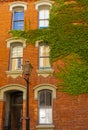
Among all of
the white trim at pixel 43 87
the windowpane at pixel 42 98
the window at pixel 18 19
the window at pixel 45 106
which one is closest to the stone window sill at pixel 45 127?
the window at pixel 45 106

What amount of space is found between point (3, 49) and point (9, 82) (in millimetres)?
2361

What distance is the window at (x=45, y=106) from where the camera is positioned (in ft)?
60.8

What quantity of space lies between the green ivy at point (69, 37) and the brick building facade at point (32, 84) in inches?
20.1

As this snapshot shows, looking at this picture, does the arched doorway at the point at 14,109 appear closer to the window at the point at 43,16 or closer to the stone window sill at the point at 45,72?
the stone window sill at the point at 45,72

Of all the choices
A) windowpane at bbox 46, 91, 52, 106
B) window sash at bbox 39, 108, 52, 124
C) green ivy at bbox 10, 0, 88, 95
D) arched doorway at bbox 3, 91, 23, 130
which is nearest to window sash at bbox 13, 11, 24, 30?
green ivy at bbox 10, 0, 88, 95

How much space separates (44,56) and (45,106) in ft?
10.7

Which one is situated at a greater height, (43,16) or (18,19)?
(43,16)

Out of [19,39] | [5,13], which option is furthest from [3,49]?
[5,13]

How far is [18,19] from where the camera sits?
21156 mm

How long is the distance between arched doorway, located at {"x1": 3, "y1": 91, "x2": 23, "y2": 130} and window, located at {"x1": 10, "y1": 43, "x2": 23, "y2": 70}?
1.73 meters

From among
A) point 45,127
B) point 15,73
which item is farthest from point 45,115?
point 15,73

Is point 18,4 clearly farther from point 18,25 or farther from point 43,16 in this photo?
point 43,16

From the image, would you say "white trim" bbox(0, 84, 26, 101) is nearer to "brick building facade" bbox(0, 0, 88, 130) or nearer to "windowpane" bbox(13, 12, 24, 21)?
"brick building facade" bbox(0, 0, 88, 130)

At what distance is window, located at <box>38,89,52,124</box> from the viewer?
18.5m
